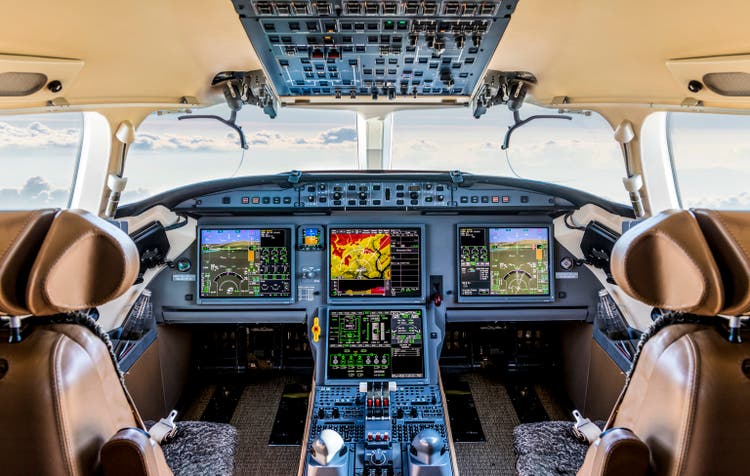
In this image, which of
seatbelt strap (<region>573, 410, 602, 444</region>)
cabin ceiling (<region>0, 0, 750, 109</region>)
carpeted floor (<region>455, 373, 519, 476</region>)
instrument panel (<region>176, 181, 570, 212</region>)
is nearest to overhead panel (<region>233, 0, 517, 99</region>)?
cabin ceiling (<region>0, 0, 750, 109</region>)

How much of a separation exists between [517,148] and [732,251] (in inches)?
86.7

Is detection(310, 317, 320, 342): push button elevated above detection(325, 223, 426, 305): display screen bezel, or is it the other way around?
detection(325, 223, 426, 305): display screen bezel

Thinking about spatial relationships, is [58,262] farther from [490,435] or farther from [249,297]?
[490,435]

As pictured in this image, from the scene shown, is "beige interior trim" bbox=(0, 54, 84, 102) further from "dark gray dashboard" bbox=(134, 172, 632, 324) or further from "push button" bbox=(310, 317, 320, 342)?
"push button" bbox=(310, 317, 320, 342)

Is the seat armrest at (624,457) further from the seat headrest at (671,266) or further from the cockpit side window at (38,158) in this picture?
the cockpit side window at (38,158)

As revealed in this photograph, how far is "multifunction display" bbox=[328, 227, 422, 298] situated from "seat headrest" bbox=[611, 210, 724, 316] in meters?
1.59

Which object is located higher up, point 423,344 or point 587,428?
point 423,344

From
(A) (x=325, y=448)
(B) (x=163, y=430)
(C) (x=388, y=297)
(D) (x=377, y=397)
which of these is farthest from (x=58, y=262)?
(C) (x=388, y=297)

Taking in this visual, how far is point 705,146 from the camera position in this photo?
2.45 meters

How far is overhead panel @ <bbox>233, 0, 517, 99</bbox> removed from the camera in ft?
4.27

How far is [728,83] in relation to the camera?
5.71 ft

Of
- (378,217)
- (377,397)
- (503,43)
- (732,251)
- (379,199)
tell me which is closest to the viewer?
(732,251)

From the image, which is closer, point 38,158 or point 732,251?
point 732,251

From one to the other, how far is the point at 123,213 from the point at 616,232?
2.99m
